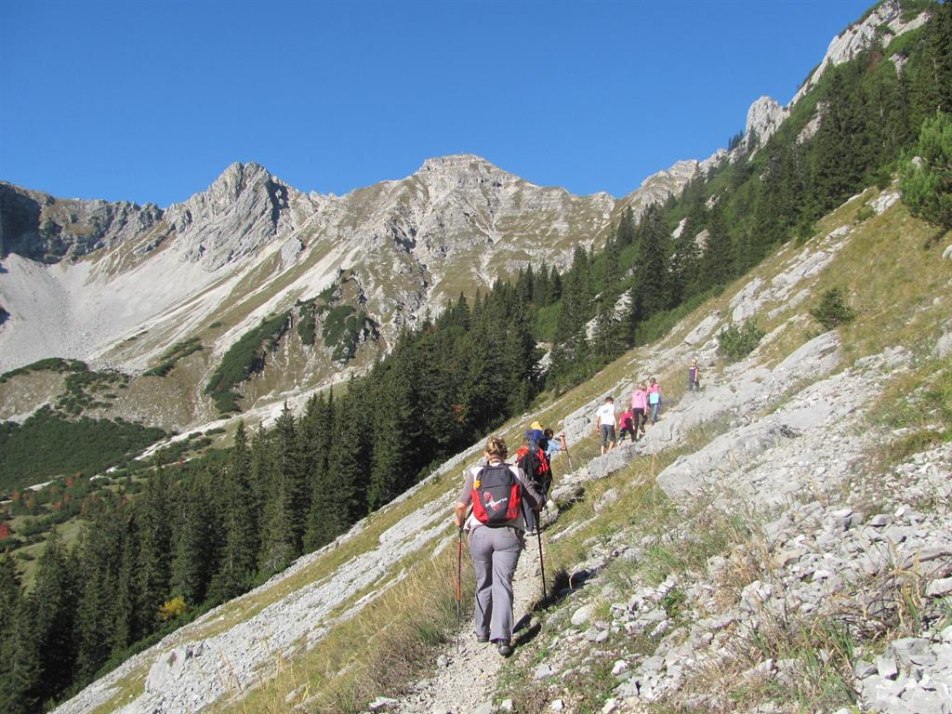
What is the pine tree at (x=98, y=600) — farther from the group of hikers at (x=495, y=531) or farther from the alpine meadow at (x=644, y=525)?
the group of hikers at (x=495, y=531)

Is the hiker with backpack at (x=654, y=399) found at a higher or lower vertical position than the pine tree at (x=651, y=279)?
lower

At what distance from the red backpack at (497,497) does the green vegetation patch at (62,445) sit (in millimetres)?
193081

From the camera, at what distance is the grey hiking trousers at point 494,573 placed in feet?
23.4

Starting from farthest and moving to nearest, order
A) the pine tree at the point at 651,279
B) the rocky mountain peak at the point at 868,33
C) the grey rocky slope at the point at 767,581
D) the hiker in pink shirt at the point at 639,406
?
1. the rocky mountain peak at the point at 868,33
2. the pine tree at the point at 651,279
3. the hiker in pink shirt at the point at 639,406
4. the grey rocky slope at the point at 767,581

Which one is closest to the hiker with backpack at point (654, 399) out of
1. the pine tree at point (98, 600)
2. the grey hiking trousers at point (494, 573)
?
the grey hiking trousers at point (494, 573)

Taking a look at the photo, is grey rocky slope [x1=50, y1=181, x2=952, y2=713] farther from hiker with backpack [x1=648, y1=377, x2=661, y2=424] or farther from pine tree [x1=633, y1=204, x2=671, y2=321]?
pine tree [x1=633, y1=204, x2=671, y2=321]

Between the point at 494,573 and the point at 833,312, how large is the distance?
2079cm

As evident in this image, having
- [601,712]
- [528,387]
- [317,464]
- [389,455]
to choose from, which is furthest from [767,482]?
[528,387]

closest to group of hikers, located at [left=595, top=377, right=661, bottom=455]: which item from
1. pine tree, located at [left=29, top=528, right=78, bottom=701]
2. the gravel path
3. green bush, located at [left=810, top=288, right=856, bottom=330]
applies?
green bush, located at [left=810, top=288, right=856, bottom=330]

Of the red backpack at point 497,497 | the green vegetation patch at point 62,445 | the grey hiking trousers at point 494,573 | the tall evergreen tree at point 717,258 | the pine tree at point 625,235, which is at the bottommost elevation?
the grey hiking trousers at point 494,573

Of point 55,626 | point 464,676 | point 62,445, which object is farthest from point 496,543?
point 62,445

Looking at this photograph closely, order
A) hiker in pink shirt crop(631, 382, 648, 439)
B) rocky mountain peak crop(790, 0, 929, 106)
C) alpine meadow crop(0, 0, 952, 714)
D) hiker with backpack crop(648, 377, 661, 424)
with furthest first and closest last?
rocky mountain peak crop(790, 0, 929, 106) < hiker with backpack crop(648, 377, 661, 424) < hiker in pink shirt crop(631, 382, 648, 439) < alpine meadow crop(0, 0, 952, 714)

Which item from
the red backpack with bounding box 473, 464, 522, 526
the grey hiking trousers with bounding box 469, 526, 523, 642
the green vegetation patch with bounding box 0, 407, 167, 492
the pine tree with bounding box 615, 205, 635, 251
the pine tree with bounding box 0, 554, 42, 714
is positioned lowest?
the pine tree with bounding box 0, 554, 42, 714

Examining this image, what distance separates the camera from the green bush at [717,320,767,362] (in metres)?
29.4
